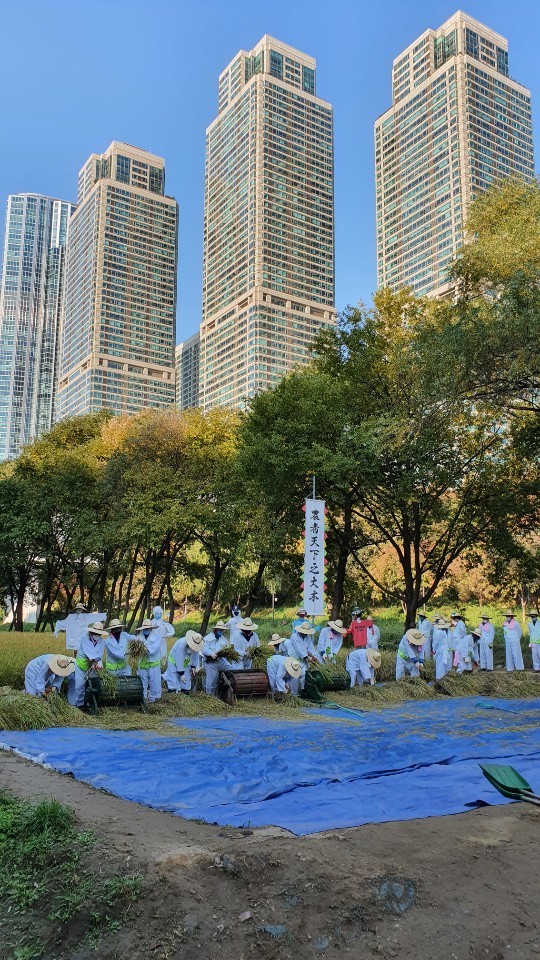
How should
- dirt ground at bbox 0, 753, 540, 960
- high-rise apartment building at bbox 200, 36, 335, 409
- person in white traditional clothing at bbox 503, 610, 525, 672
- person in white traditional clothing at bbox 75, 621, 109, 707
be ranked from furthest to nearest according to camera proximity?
high-rise apartment building at bbox 200, 36, 335, 409
person in white traditional clothing at bbox 503, 610, 525, 672
person in white traditional clothing at bbox 75, 621, 109, 707
dirt ground at bbox 0, 753, 540, 960

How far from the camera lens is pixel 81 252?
97812 millimetres

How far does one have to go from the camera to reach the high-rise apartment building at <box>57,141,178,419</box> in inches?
3590

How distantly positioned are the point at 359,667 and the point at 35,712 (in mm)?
7416

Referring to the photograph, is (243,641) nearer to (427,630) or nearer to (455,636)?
(427,630)

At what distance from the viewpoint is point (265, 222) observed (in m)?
86.9

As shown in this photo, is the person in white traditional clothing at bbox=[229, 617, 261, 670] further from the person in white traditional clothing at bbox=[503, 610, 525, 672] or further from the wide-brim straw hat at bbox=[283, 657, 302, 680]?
the person in white traditional clothing at bbox=[503, 610, 525, 672]

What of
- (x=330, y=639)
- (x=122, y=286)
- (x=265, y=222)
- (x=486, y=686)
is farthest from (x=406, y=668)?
(x=122, y=286)

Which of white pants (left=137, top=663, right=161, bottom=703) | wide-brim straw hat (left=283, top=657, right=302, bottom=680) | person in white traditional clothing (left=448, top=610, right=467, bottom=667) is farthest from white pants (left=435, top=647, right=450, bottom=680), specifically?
white pants (left=137, top=663, right=161, bottom=703)

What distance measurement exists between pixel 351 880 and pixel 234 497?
67.1ft

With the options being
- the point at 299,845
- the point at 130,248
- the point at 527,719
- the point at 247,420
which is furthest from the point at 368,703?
the point at 130,248

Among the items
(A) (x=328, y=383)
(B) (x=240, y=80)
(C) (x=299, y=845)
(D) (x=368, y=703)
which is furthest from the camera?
(B) (x=240, y=80)

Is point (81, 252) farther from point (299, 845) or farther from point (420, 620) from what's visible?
point (299, 845)

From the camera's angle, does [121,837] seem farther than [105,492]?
No

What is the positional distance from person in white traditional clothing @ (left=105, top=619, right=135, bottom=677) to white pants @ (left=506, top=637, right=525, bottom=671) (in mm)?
12105
